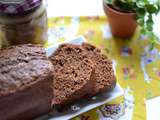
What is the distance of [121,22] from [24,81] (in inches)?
20.0

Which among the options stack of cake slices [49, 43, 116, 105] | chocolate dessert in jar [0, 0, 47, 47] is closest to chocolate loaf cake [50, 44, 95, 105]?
stack of cake slices [49, 43, 116, 105]

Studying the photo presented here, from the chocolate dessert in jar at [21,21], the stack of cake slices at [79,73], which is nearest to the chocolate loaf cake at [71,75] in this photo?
the stack of cake slices at [79,73]

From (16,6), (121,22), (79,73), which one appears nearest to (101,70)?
(79,73)

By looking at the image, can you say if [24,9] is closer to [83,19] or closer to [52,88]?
[52,88]

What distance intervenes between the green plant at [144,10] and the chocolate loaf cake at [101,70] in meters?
0.18

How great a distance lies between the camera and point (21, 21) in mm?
1176

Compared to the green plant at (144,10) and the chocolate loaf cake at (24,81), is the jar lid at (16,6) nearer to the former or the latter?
the chocolate loaf cake at (24,81)

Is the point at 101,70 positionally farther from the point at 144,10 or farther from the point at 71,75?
the point at 144,10

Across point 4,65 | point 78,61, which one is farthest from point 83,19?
point 4,65

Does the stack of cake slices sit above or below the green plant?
below

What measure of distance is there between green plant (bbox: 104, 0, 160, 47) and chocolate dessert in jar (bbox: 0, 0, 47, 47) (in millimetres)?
294

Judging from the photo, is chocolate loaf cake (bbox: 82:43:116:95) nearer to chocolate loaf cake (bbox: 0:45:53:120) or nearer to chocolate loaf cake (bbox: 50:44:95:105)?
chocolate loaf cake (bbox: 50:44:95:105)

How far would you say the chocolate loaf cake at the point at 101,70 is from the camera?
3.83ft

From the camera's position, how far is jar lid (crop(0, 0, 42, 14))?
1.12 meters
